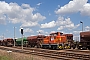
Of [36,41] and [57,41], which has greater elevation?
[36,41]

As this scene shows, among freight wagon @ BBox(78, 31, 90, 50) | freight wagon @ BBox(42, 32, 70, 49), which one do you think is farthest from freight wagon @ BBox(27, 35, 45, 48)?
freight wagon @ BBox(78, 31, 90, 50)

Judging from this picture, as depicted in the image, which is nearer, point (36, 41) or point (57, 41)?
point (57, 41)

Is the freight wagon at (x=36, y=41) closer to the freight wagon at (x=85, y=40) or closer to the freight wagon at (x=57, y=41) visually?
the freight wagon at (x=57, y=41)

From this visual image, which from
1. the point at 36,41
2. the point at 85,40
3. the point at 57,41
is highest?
the point at 36,41

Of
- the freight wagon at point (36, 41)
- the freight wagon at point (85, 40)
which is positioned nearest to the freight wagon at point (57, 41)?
the freight wagon at point (85, 40)

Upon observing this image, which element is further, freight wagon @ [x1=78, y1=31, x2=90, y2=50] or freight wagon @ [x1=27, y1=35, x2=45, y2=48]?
freight wagon @ [x1=27, y1=35, x2=45, y2=48]

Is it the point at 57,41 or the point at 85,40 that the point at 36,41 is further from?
the point at 85,40

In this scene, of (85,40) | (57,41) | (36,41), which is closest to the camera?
(57,41)

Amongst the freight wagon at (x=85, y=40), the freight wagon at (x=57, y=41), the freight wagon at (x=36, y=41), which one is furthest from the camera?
the freight wagon at (x=36, y=41)

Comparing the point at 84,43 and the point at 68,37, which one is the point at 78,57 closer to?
the point at 84,43

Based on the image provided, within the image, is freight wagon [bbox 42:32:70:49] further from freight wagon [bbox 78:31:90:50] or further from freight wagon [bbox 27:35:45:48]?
freight wagon [bbox 27:35:45:48]

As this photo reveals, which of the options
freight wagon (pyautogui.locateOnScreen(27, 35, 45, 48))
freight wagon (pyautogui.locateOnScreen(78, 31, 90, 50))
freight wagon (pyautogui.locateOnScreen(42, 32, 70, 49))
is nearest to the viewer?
freight wagon (pyautogui.locateOnScreen(78, 31, 90, 50))

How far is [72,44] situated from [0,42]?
35049mm

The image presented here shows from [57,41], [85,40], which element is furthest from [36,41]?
[85,40]
